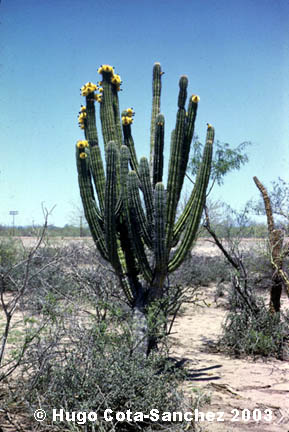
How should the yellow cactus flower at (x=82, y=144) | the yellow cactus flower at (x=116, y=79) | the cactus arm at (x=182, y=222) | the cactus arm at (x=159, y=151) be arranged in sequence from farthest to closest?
the yellow cactus flower at (x=116, y=79), the yellow cactus flower at (x=82, y=144), the cactus arm at (x=182, y=222), the cactus arm at (x=159, y=151)

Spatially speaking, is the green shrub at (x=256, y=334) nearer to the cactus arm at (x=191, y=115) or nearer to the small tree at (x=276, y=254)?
the small tree at (x=276, y=254)

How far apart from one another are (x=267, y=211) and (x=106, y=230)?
113 inches

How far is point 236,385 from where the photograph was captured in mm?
5551

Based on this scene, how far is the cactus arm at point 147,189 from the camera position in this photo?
5891 millimetres

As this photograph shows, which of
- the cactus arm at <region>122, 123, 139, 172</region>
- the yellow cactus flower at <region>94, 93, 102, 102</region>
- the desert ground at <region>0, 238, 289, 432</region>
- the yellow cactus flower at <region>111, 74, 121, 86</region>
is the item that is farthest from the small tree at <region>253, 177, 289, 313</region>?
the yellow cactus flower at <region>94, 93, 102, 102</region>

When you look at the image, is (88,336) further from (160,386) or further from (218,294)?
(218,294)

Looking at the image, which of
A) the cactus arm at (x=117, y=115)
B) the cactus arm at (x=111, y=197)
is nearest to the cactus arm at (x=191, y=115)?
the cactus arm at (x=117, y=115)

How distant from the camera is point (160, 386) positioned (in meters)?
4.00

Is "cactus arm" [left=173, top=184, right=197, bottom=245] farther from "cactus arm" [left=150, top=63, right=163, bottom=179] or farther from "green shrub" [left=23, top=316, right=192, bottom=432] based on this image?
"green shrub" [left=23, top=316, right=192, bottom=432]

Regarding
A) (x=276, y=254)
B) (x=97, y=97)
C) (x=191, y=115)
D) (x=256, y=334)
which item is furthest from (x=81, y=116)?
(x=256, y=334)

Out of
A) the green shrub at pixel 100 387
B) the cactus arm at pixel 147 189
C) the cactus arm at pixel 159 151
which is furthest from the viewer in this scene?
the cactus arm at pixel 159 151

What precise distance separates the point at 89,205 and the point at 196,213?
1.47 metres

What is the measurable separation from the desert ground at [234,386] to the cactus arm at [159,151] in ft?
5.97

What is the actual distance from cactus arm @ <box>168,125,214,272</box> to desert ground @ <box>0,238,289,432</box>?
2.55ft
